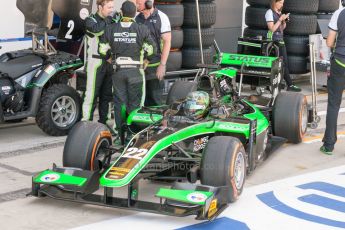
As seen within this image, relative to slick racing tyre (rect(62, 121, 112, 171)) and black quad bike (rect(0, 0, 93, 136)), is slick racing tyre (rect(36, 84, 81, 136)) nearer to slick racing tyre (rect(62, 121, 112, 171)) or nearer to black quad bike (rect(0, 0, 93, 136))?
black quad bike (rect(0, 0, 93, 136))

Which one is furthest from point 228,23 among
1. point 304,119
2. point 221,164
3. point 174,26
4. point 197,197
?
point 197,197

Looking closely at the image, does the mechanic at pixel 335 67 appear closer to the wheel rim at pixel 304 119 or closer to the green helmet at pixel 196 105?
the wheel rim at pixel 304 119

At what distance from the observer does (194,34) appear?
11.3m

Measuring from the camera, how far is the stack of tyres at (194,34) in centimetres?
1130

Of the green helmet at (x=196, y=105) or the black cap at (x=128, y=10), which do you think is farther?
the black cap at (x=128, y=10)

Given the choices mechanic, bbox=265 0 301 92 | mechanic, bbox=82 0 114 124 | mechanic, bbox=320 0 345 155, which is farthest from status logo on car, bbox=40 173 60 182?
mechanic, bbox=265 0 301 92

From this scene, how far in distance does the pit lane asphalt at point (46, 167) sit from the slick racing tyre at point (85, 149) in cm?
38

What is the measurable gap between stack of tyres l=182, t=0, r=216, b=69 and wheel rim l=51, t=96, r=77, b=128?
2821 millimetres

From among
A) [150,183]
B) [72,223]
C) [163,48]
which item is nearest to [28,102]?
[163,48]

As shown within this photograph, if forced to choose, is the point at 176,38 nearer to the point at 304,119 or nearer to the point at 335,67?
the point at 304,119

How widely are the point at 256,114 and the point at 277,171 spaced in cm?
65

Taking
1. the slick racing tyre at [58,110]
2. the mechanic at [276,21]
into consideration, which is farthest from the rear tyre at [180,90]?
the mechanic at [276,21]

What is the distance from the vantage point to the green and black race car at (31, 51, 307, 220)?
5.83 meters

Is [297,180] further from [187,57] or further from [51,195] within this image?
[187,57]
